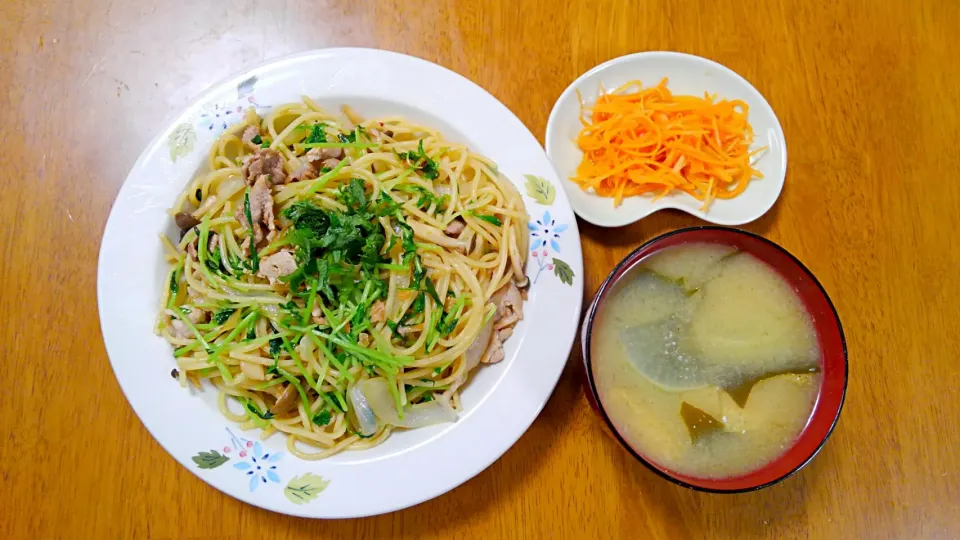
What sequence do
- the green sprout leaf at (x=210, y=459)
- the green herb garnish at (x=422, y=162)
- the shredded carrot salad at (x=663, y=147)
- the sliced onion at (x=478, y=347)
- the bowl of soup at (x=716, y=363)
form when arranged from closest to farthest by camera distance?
1. the bowl of soup at (x=716, y=363)
2. the green sprout leaf at (x=210, y=459)
3. the sliced onion at (x=478, y=347)
4. the green herb garnish at (x=422, y=162)
5. the shredded carrot salad at (x=663, y=147)

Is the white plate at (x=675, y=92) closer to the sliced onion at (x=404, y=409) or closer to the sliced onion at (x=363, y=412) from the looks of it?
the sliced onion at (x=404, y=409)

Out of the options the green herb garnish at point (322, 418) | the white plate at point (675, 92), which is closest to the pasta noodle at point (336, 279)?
the green herb garnish at point (322, 418)

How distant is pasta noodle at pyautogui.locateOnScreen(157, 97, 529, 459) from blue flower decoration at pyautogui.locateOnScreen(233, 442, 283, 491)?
0.06 m

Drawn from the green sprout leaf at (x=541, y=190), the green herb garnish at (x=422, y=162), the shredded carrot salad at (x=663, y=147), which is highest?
the green herb garnish at (x=422, y=162)

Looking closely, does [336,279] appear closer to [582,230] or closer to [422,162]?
[422,162]

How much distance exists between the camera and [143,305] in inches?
72.7

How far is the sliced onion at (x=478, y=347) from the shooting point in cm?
185

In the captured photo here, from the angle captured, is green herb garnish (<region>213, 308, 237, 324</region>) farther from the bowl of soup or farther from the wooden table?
the bowl of soup

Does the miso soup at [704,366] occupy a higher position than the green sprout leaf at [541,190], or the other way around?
the green sprout leaf at [541,190]

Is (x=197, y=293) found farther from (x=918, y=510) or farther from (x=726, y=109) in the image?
(x=918, y=510)

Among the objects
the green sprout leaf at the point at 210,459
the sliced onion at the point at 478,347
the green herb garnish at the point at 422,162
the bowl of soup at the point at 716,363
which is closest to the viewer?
the bowl of soup at the point at 716,363

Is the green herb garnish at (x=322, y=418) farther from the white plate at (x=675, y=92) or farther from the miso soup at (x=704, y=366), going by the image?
the white plate at (x=675, y=92)

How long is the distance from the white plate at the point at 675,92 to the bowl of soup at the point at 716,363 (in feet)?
1.73

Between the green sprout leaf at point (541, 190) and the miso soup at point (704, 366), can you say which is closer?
the miso soup at point (704, 366)
